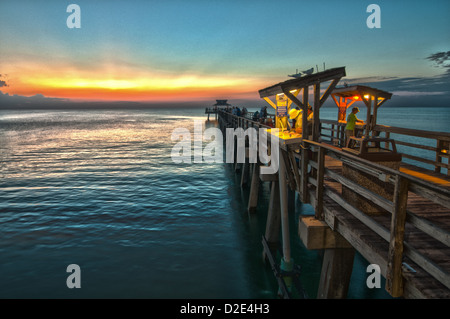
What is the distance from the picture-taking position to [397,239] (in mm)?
3109

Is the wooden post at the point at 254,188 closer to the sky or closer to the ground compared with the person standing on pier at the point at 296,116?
closer to the ground

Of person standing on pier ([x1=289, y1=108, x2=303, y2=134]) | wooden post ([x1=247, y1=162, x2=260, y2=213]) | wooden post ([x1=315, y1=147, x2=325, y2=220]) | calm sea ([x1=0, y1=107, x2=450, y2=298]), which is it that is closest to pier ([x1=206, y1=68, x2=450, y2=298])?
wooden post ([x1=315, y1=147, x2=325, y2=220])

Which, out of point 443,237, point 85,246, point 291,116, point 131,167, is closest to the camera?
point 443,237

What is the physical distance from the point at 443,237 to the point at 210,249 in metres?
8.44

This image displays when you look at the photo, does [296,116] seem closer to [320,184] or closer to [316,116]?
[316,116]

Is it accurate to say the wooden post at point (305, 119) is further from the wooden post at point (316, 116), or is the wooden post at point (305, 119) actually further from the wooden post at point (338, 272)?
the wooden post at point (338, 272)

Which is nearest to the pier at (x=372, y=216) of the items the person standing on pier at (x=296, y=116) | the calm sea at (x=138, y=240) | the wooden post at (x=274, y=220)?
the wooden post at (x=274, y=220)

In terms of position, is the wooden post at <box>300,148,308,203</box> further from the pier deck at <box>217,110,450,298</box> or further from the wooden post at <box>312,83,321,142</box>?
the wooden post at <box>312,83,321,142</box>

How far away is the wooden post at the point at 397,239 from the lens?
305cm

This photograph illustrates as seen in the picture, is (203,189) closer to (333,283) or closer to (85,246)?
(85,246)

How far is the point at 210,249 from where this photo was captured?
33.8ft
